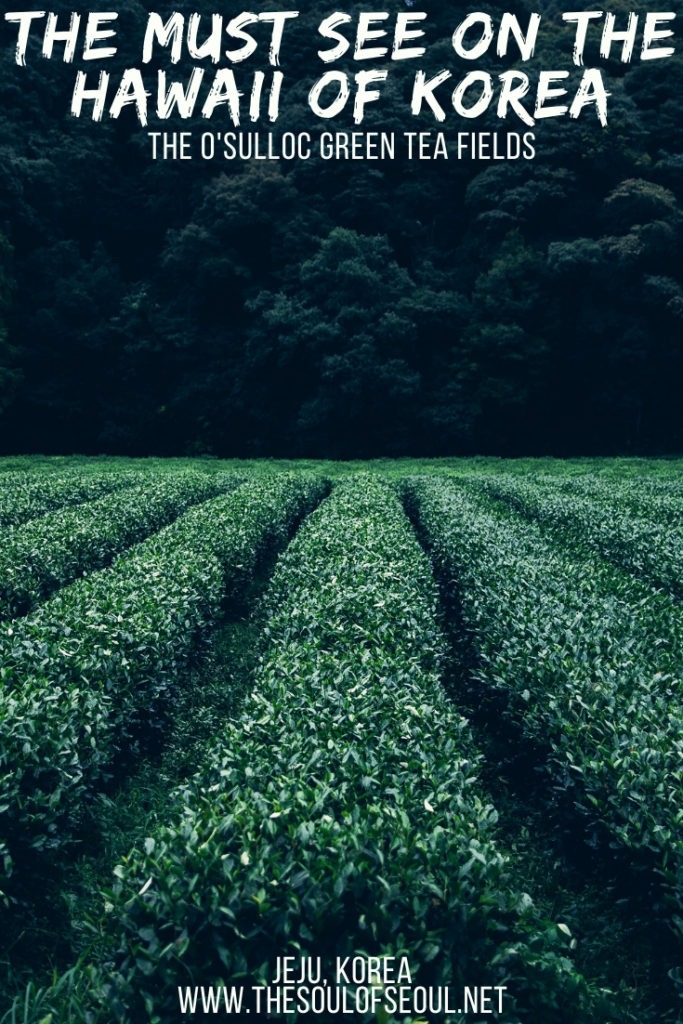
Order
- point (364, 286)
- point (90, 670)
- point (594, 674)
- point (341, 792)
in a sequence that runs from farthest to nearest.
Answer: point (364, 286) < point (90, 670) < point (594, 674) < point (341, 792)

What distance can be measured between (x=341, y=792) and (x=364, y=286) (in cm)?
3454

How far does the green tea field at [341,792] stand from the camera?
9.83ft

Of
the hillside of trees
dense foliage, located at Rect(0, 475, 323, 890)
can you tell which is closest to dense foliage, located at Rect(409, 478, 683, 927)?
dense foliage, located at Rect(0, 475, 323, 890)

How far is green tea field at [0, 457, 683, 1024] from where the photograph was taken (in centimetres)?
300

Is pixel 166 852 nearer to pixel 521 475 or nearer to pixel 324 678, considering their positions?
pixel 324 678

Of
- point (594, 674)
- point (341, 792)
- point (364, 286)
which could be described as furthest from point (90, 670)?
point (364, 286)

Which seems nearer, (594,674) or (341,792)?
(341,792)

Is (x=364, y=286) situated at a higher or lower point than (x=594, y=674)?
higher

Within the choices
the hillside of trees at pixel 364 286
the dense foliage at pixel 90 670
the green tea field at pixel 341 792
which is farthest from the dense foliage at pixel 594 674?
the hillside of trees at pixel 364 286

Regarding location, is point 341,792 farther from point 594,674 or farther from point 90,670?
point 90,670

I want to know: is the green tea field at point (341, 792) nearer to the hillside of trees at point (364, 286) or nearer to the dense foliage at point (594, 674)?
the dense foliage at point (594, 674)

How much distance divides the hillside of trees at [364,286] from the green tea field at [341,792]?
2703cm

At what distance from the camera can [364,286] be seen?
119ft

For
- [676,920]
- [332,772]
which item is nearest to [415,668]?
[332,772]
